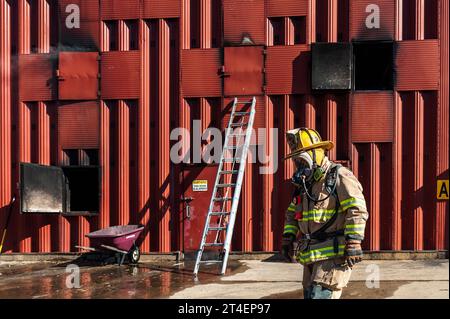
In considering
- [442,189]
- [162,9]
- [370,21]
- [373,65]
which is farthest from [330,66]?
[162,9]

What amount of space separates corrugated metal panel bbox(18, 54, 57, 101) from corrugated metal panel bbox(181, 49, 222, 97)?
2.98 meters

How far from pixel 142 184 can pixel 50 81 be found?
3.16 metres

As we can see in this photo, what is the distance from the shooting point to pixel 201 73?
10992 millimetres

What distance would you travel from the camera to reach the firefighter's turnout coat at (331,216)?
4.70 m

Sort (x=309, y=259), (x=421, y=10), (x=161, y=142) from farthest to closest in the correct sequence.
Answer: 1. (x=161, y=142)
2. (x=421, y=10)
3. (x=309, y=259)

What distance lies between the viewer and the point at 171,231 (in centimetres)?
1095

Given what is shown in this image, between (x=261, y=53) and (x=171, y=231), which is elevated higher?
(x=261, y=53)

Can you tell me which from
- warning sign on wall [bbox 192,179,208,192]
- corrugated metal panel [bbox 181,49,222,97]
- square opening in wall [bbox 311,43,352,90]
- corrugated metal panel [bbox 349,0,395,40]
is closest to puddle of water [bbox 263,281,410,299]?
warning sign on wall [bbox 192,179,208,192]

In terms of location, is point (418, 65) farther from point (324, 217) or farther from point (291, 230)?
point (324, 217)

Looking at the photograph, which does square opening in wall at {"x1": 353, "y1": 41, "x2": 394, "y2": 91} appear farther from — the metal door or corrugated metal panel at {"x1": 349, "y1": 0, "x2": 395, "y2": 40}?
the metal door

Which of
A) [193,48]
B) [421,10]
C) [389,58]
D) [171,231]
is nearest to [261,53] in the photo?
[193,48]

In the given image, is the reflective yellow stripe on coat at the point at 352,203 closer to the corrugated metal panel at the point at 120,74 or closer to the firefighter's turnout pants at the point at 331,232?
the firefighter's turnout pants at the point at 331,232

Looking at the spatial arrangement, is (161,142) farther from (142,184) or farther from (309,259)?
(309,259)

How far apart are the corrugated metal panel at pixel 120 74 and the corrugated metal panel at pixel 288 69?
2.89 metres
